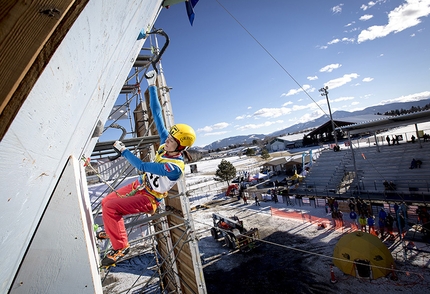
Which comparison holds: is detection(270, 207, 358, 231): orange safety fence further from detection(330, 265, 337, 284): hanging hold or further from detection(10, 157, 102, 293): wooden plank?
detection(10, 157, 102, 293): wooden plank

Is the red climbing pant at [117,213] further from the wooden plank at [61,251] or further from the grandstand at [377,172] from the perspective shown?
the grandstand at [377,172]

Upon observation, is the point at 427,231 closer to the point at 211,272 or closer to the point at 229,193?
the point at 211,272

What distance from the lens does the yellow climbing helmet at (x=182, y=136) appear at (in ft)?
9.08

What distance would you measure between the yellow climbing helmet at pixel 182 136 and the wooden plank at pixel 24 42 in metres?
2.13

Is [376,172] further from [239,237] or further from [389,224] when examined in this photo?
[239,237]

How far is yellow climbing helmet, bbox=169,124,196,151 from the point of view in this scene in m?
2.77

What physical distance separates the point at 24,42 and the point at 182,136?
2229mm

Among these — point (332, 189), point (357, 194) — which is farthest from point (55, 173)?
point (332, 189)

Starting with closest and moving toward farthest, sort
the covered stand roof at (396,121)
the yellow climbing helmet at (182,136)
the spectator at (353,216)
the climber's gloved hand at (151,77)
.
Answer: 1. the yellow climbing helmet at (182,136)
2. the climber's gloved hand at (151,77)
3. the covered stand roof at (396,121)
4. the spectator at (353,216)

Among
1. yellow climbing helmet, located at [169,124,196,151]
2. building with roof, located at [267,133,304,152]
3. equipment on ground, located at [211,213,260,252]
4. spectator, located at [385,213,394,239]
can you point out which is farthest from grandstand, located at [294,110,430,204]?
building with roof, located at [267,133,304,152]

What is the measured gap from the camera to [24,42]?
0.55 m

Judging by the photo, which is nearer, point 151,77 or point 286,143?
point 151,77

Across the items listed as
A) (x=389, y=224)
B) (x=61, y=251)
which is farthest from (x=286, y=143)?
(x=61, y=251)

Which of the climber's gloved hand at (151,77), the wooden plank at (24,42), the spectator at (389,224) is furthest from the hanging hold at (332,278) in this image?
the wooden plank at (24,42)
